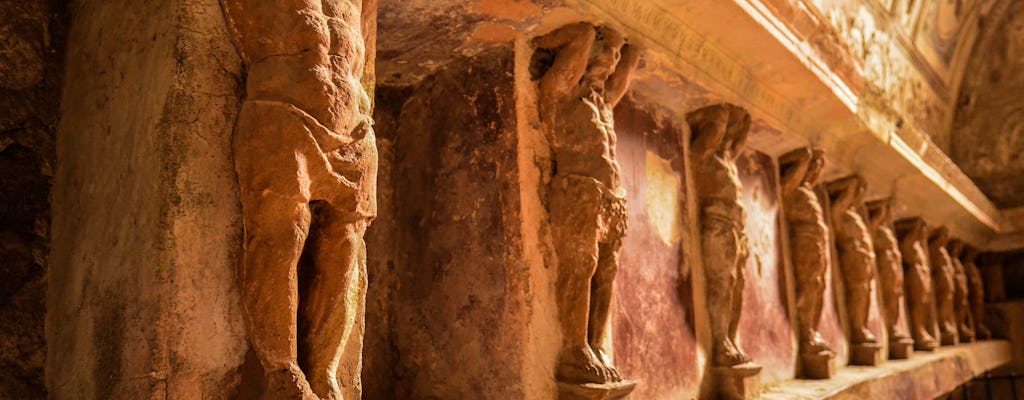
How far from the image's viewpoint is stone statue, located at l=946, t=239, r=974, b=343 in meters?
8.59

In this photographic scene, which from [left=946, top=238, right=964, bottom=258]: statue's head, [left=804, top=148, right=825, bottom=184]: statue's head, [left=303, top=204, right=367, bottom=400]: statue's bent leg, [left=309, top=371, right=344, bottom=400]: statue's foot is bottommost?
[left=309, top=371, right=344, bottom=400]: statue's foot

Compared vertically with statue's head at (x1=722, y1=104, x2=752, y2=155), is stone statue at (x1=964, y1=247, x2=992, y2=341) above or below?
below

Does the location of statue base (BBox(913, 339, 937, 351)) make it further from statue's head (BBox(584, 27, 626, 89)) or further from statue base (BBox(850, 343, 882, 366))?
statue's head (BBox(584, 27, 626, 89))

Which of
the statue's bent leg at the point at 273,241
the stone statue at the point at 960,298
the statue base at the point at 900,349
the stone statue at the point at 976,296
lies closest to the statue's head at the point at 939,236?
the stone statue at the point at 960,298

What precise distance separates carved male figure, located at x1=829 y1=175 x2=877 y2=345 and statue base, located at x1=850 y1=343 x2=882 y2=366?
6 centimetres

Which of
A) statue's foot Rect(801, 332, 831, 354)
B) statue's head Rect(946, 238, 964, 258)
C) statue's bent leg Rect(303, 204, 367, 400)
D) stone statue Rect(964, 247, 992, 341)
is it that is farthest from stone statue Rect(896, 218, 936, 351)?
statue's bent leg Rect(303, 204, 367, 400)

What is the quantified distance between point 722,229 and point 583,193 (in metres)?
1.47

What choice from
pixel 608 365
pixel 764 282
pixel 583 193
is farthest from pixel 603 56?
Answer: pixel 764 282

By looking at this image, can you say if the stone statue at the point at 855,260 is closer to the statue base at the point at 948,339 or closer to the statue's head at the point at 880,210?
the statue's head at the point at 880,210

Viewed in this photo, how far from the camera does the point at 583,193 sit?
2830 mm

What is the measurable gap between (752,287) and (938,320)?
509 centimetres

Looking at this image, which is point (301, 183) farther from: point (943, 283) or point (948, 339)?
point (943, 283)

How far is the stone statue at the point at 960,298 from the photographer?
859 cm

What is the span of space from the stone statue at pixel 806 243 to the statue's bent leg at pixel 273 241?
158 inches
